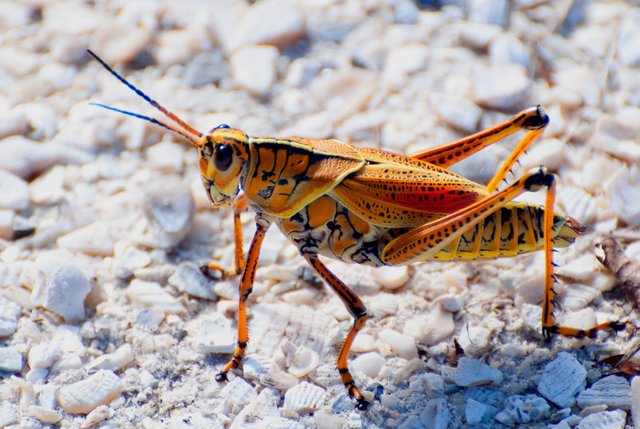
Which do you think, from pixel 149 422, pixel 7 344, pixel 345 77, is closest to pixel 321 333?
pixel 149 422

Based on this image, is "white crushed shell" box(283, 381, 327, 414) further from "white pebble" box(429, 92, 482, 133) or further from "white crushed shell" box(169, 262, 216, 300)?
"white pebble" box(429, 92, 482, 133)

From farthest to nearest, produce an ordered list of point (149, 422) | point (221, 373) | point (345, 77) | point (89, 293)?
point (345, 77) → point (89, 293) → point (221, 373) → point (149, 422)

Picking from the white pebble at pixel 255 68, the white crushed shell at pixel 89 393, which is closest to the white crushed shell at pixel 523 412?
the white crushed shell at pixel 89 393

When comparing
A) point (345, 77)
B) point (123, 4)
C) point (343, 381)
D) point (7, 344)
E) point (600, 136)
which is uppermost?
point (123, 4)

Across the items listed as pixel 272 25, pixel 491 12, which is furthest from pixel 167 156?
pixel 491 12

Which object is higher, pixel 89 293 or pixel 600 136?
pixel 600 136

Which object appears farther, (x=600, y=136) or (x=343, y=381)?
(x=600, y=136)

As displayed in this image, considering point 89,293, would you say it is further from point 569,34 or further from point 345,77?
point 569,34

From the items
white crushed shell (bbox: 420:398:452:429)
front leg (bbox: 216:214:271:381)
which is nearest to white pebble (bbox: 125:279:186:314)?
front leg (bbox: 216:214:271:381)

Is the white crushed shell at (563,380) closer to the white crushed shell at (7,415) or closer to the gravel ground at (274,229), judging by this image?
the gravel ground at (274,229)
